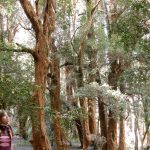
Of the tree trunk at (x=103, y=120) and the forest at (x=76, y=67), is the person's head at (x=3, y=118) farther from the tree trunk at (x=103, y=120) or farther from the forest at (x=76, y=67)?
the tree trunk at (x=103, y=120)

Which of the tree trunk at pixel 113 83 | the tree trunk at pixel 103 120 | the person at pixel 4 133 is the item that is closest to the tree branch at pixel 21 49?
the person at pixel 4 133

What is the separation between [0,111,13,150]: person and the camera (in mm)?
7156

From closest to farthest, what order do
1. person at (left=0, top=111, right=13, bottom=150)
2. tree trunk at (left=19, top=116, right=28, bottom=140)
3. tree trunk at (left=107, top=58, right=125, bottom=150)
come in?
person at (left=0, top=111, right=13, bottom=150), tree trunk at (left=19, top=116, right=28, bottom=140), tree trunk at (left=107, top=58, right=125, bottom=150)

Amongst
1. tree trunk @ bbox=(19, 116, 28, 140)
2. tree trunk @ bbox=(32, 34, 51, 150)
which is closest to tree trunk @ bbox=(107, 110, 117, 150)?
tree trunk @ bbox=(19, 116, 28, 140)

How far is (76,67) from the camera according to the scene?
57.1 feet

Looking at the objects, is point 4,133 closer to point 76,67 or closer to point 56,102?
point 56,102

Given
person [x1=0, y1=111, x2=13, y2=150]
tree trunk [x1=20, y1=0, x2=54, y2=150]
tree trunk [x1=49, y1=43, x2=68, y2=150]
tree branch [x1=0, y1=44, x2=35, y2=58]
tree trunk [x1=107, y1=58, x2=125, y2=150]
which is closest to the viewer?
person [x1=0, y1=111, x2=13, y2=150]

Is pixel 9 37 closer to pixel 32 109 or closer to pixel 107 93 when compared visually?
pixel 107 93

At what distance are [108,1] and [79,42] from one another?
4.06m

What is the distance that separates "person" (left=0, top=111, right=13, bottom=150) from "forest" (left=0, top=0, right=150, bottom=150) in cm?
127

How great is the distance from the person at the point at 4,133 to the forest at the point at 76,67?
1270 mm

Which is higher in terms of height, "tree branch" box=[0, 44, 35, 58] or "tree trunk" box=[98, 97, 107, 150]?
"tree branch" box=[0, 44, 35, 58]

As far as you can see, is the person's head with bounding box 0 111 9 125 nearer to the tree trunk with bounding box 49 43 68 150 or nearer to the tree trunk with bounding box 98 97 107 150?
the tree trunk with bounding box 49 43 68 150

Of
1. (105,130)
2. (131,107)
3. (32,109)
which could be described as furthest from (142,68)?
(105,130)
